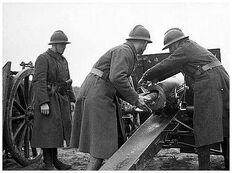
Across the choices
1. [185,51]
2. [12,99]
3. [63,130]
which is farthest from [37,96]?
[185,51]

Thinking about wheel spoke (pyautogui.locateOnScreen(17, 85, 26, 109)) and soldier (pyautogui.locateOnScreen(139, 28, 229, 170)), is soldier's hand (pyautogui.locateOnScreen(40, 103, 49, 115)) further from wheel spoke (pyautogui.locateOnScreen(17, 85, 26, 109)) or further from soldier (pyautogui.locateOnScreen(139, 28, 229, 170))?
soldier (pyautogui.locateOnScreen(139, 28, 229, 170))

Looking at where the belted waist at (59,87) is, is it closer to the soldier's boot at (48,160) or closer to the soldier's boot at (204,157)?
the soldier's boot at (48,160)

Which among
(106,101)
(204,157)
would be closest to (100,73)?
(106,101)

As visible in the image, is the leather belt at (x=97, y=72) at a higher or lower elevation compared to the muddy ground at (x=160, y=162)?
higher

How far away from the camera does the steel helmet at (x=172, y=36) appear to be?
4.51 metres

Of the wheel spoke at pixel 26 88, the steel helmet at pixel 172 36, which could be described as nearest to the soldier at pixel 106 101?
the steel helmet at pixel 172 36

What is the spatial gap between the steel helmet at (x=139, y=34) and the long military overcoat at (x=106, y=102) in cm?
11

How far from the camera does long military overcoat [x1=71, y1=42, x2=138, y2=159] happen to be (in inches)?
154

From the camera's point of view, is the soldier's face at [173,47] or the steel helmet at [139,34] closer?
the steel helmet at [139,34]

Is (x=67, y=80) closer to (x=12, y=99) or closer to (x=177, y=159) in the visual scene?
(x=12, y=99)

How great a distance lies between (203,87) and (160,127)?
76cm

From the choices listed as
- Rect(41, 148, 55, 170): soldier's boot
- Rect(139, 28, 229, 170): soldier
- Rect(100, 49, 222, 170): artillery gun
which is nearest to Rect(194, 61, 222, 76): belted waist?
Rect(139, 28, 229, 170): soldier

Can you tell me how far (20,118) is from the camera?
5.27m

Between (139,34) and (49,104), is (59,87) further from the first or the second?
(139,34)
